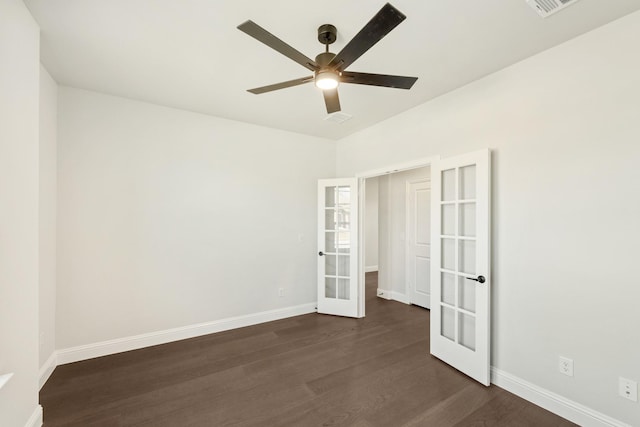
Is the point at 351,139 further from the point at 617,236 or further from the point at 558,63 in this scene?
the point at 617,236

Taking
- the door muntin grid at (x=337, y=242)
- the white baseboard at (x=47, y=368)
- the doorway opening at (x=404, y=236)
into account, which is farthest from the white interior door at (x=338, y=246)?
the white baseboard at (x=47, y=368)

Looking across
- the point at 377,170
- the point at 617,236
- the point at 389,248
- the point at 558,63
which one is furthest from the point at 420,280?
the point at 558,63

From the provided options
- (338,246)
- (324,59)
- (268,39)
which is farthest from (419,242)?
(268,39)

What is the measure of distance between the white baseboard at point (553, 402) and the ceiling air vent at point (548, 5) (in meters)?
2.77

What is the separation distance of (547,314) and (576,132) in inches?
57.0

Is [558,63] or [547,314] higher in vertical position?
[558,63]

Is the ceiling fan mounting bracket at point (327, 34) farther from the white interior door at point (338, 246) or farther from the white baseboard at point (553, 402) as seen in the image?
the white baseboard at point (553, 402)

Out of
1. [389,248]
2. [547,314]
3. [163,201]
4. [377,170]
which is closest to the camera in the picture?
[547,314]

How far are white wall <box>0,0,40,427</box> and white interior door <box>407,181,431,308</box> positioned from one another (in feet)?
15.3

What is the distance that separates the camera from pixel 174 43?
214 centimetres

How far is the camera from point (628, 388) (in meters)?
1.80

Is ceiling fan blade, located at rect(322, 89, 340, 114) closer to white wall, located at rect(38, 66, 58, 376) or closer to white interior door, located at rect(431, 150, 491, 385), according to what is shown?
white interior door, located at rect(431, 150, 491, 385)

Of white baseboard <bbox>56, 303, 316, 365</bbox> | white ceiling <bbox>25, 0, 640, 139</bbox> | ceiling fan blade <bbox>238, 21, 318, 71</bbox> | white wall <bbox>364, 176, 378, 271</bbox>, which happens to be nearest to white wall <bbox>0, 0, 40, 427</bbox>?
white ceiling <bbox>25, 0, 640, 139</bbox>

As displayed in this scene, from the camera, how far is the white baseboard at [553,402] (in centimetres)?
191
